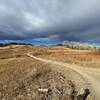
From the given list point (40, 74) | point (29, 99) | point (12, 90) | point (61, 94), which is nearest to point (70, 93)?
point (61, 94)

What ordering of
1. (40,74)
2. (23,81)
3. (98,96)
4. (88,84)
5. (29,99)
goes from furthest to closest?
(40,74) < (88,84) < (23,81) < (98,96) < (29,99)

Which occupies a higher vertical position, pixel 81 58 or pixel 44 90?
pixel 81 58

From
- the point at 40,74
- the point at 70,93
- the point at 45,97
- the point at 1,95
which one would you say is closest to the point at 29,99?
the point at 45,97

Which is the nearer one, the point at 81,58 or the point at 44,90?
the point at 44,90

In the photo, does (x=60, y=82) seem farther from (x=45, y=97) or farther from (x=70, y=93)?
(x=45, y=97)

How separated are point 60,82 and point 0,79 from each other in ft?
15.7

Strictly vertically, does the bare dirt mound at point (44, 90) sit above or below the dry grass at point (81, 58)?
below

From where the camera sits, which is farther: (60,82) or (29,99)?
(60,82)

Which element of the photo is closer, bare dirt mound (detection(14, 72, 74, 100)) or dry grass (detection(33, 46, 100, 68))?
bare dirt mound (detection(14, 72, 74, 100))

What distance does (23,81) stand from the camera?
14805 millimetres

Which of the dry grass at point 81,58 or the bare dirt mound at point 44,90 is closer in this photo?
the bare dirt mound at point 44,90

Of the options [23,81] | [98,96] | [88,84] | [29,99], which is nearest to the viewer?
[29,99]

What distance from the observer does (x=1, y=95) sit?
12000mm

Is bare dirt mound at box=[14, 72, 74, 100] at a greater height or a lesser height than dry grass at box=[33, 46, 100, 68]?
lesser
